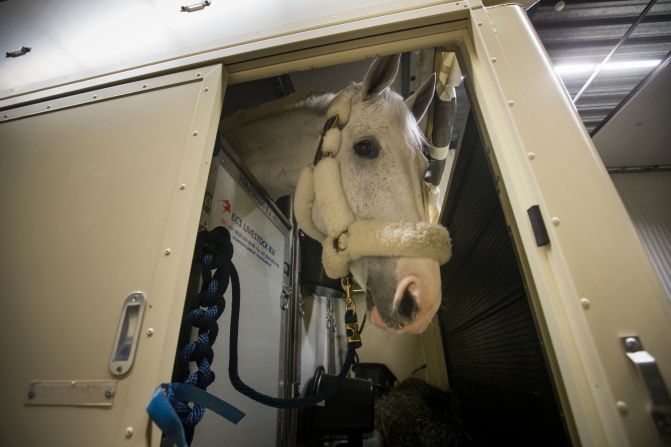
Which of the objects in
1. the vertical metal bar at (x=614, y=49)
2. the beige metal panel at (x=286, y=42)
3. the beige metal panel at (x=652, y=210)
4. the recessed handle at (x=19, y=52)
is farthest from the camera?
the beige metal panel at (x=652, y=210)

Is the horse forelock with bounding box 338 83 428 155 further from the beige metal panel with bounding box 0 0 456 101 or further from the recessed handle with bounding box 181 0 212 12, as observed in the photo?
the recessed handle with bounding box 181 0 212 12

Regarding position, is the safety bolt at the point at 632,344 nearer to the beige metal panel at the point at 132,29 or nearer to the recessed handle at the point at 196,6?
the beige metal panel at the point at 132,29

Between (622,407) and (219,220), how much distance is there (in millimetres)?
1068

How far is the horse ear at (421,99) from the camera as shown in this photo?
4.09ft

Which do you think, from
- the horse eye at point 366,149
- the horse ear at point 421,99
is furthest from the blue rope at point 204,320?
the horse ear at point 421,99

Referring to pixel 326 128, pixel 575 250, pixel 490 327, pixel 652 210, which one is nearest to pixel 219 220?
pixel 326 128

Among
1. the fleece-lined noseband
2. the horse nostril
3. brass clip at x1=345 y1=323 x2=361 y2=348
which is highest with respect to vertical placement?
the fleece-lined noseband

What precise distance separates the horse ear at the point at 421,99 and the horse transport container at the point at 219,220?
9 cm

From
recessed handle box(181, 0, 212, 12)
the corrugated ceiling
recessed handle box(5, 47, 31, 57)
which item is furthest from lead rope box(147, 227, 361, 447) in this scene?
the corrugated ceiling

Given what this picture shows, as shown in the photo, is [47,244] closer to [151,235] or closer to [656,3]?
[151,235]

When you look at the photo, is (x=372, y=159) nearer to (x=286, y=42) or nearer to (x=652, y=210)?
(x=286, y=42)

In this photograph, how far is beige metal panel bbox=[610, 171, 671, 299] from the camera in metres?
3.99

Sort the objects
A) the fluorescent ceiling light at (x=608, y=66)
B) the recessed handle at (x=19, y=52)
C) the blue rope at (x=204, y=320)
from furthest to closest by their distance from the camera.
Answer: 1. the fluorescent ceiling light at (x=608, y=66)
2. the recessed handle at (x=19, y=52)
3. the blue rope at (x=204, y=320)

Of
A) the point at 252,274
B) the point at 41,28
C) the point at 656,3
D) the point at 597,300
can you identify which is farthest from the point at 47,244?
the point at 656,3
